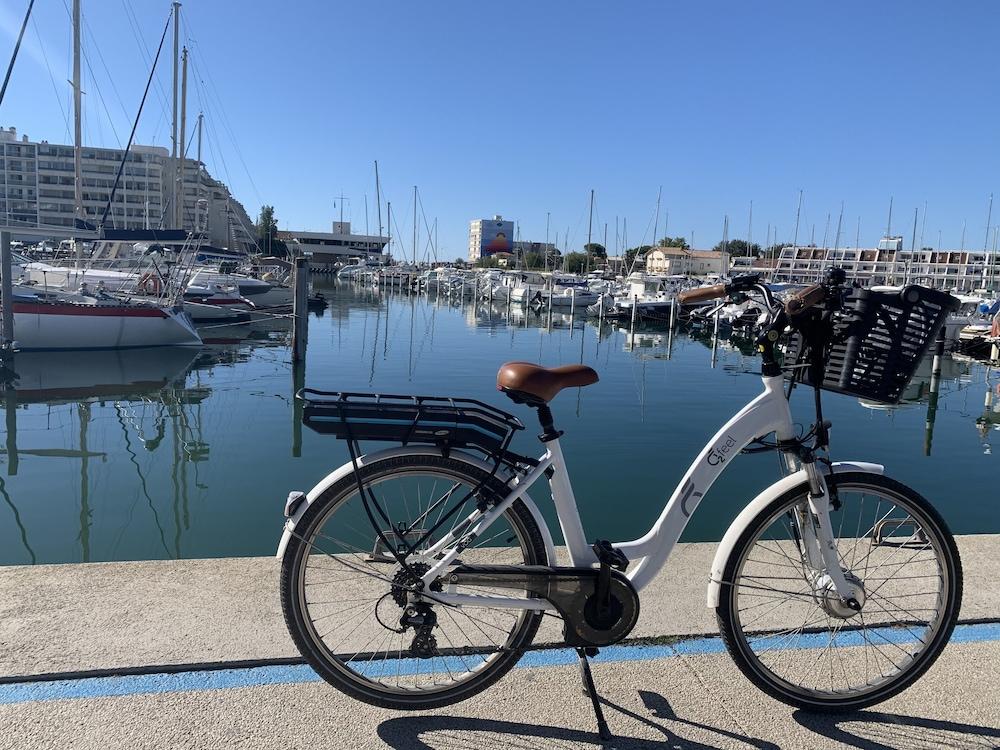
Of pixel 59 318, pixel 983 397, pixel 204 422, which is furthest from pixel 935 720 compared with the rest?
pixel 59 318

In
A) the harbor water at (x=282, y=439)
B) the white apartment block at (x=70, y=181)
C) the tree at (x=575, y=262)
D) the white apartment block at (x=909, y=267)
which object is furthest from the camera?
the tree at (x=575, y=262)

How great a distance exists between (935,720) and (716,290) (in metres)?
1.51

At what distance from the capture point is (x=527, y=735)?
7.06ft

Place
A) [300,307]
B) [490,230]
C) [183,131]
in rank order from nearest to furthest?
[300,307]
[183,131]
[490,230]

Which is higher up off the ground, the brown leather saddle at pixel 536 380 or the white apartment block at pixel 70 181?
the white apartment block at pixel 70 181

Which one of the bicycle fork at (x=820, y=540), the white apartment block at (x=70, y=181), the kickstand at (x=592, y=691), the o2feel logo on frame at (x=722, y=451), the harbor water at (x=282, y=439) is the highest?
the white apartment block at (x=70, y=181)

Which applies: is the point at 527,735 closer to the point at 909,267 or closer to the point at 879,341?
the point at 879,341

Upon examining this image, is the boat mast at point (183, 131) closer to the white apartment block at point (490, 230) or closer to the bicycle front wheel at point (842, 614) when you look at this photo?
the bicycle front wheel at point (842, 614)

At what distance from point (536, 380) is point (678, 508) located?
2.07ft

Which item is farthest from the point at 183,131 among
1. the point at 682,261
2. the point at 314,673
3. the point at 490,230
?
the point at 490,230

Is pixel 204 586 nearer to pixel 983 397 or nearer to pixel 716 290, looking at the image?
pixel 716 290

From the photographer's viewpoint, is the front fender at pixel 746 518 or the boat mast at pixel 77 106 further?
the boat mast at pixel 77 106

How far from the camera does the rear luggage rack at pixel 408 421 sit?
2.10 metres

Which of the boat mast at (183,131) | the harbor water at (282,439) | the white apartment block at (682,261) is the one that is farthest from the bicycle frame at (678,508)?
the white apartment block at (682,261)
